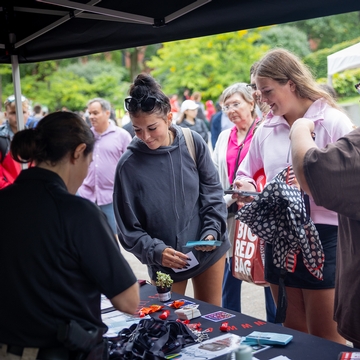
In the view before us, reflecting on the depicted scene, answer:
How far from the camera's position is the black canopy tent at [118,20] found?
2553mm

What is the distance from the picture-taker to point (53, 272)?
1587 mm

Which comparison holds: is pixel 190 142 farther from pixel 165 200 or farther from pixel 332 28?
pixel 332 28

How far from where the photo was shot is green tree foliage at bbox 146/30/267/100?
20469mm

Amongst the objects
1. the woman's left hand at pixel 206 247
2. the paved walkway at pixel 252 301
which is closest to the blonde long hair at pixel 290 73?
the woman's left hand at pixel 206 247

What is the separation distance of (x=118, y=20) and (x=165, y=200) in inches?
45.3

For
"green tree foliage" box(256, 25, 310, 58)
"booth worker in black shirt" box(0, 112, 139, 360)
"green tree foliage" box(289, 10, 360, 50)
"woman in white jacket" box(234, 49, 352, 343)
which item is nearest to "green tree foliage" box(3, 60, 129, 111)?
"green tree foliage" box(256, 25, 310, 58)

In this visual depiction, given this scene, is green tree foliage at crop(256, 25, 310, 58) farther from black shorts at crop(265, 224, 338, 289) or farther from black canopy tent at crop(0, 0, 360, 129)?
black shorts at crop(265, 224, 338, 289)

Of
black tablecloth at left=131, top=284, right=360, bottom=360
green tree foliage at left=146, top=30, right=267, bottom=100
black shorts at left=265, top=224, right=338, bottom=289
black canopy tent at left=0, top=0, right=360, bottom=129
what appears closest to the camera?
black tablecloth at left=131, top=284, right=360, bottom=360

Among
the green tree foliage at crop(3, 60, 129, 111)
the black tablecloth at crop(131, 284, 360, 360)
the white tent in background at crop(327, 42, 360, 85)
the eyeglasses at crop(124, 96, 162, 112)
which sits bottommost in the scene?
the black tablecloth at crop(131, 284, 360, 360)

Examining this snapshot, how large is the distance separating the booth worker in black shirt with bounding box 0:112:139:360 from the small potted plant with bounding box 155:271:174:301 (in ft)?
3.07

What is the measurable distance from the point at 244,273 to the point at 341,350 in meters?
1.32

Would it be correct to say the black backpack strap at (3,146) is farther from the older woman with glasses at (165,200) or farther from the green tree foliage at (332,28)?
the green tree foliage at (332,28)

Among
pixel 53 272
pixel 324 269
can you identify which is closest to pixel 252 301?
pixel 324 269

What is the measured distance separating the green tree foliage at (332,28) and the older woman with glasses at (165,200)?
2378 cm
